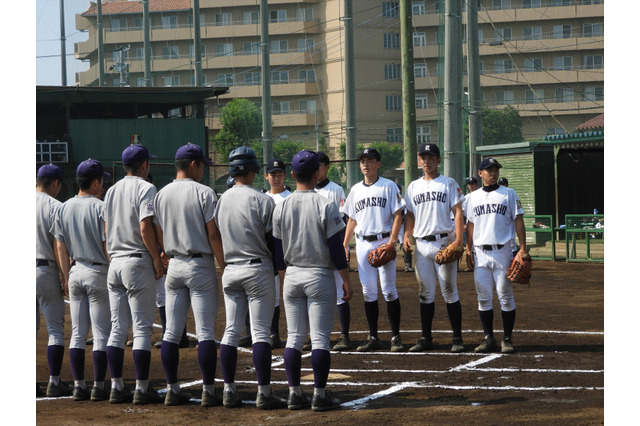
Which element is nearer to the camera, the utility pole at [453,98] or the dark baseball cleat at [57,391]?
the dark baseball cleat at [57,391]

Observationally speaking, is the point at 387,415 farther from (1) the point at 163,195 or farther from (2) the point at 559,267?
(2) the point at 559,267

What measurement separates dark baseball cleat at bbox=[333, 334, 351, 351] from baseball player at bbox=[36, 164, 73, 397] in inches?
123

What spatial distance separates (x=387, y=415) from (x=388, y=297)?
327 centimetres

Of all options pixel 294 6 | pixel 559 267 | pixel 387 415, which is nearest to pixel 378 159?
pixel 387 415

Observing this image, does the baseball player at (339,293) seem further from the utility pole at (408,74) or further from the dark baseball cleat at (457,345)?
the utility pole at (408,74)

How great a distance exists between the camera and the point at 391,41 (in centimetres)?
9175

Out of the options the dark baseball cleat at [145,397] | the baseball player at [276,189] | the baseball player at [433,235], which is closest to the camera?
the dark baseball cleat at [145,397]

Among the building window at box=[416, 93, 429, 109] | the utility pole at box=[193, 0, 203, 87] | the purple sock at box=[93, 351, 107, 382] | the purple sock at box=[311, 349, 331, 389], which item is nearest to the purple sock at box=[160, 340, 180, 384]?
the purple sock at box=[93, 351, 107, 382]

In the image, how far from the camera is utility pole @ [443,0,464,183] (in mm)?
22219

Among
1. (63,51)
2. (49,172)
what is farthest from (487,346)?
(63,51)

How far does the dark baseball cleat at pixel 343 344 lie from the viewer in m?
10.1

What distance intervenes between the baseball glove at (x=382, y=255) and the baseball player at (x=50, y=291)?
333cm

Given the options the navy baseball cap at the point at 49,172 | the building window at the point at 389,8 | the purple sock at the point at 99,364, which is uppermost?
the building window at the point at 389,8

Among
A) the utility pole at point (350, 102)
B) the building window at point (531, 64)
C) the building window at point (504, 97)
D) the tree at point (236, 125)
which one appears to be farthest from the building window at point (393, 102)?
the utility pole at point (350, 102)
